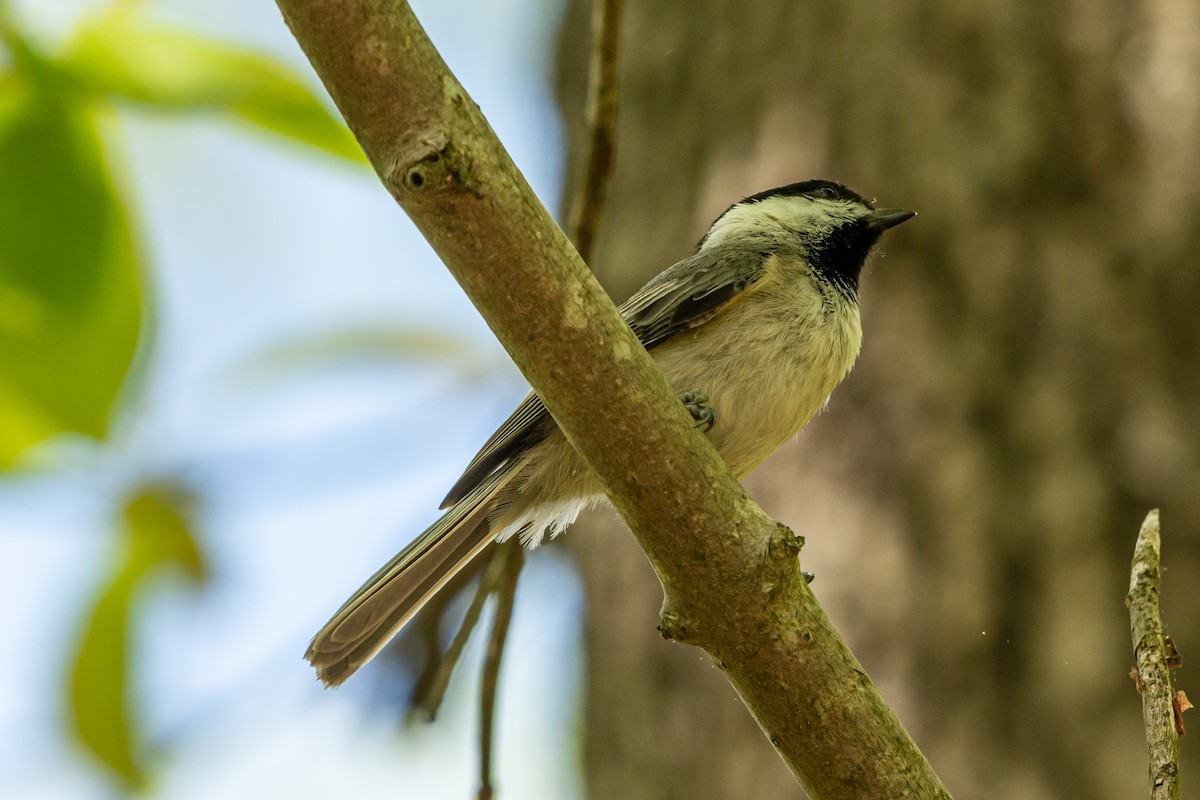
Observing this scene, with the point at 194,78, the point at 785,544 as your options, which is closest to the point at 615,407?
the point at 785,544

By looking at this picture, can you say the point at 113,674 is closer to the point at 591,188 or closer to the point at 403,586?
the point at 403,586

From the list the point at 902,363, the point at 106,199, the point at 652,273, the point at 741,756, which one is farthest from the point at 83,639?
the point at 652,273

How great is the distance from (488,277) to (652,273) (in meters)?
2.03

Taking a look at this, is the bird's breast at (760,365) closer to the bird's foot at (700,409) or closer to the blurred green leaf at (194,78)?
the bird's foot at (700,409)

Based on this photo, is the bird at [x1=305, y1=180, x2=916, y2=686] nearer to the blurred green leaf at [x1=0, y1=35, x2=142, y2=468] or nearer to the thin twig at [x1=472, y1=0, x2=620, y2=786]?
the thin twig at [x1=472, y1=0, x2=620, y2=786]

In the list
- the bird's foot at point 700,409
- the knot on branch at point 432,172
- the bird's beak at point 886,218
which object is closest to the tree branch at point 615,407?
the knot on branch at point 432,172

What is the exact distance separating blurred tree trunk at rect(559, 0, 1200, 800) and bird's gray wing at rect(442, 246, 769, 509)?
1.74 feet

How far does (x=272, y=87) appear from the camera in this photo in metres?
1.09

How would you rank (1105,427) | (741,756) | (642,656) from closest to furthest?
(1105,427), (741,756), (642,656)

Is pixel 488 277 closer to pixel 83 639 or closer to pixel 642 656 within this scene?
pixel 83 639

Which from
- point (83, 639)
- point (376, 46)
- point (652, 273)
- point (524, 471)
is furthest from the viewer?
point (652, 273)

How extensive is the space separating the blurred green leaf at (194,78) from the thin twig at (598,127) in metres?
0.88

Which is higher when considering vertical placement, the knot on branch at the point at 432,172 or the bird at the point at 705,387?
the bird at the point at 705,387

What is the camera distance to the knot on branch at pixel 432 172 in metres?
1.18
